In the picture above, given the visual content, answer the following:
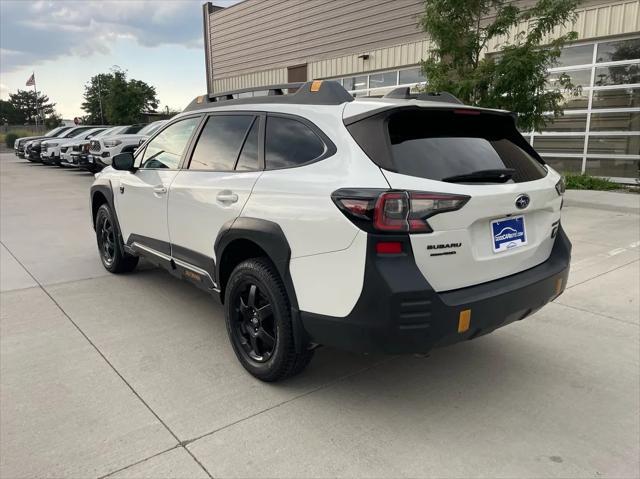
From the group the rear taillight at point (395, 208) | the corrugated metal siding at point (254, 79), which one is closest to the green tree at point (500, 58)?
the rear taillight at point (395, 208)

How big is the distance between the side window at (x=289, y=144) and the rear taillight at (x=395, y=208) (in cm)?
50

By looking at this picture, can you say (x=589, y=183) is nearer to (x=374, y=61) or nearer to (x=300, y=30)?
(x=374, y=61)

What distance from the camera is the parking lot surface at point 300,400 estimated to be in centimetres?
247

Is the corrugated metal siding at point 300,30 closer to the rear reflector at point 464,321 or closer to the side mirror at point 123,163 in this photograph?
the side mirror at point 123,163

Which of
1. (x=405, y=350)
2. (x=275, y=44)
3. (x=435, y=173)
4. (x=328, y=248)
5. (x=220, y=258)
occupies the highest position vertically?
Answer: (x=275, y=44)

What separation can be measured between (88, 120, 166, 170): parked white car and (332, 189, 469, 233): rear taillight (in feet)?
40.8

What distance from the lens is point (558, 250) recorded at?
130 inches

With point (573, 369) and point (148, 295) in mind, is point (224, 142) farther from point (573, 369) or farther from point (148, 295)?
point (573, 369)

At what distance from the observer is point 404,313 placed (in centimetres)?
242

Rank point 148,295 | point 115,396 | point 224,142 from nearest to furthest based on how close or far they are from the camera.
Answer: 1. point 115,396
2. point 224,142
3. point 148,295

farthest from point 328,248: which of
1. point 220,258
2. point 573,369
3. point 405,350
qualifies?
point 573,369

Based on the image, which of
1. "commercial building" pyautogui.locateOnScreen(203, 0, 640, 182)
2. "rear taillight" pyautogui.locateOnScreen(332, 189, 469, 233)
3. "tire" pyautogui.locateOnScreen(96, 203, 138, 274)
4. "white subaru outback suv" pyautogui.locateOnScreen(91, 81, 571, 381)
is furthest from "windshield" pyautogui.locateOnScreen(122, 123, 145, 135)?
"rear taillight" pyautogui.locateOnScreen(332, 189, 469, 233)

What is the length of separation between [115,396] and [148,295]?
1909mm

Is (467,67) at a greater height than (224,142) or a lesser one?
greater
